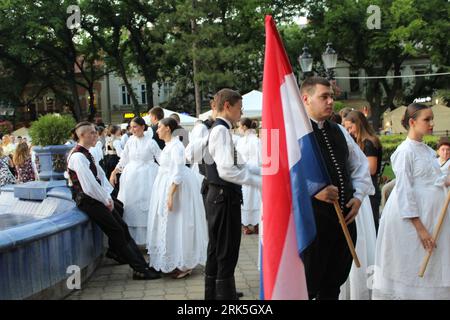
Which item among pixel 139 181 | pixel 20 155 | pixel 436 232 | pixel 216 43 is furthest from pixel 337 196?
pixel 216 43

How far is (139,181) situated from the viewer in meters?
9.39

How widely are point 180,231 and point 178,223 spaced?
0.35ft

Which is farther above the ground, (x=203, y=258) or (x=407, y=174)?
(x=407, y=174)

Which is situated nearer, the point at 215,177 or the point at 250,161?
the point at 215,177

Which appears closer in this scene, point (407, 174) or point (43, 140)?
point (407, 174)

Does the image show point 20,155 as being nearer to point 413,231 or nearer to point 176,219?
point 176,219

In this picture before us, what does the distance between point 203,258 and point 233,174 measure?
3.03m

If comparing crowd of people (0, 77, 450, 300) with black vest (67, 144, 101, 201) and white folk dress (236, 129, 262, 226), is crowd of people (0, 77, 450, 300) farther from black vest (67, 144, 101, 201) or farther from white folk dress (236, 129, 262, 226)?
white folk dress (236, 129, 262, 226)

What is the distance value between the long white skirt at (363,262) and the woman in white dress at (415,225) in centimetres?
32

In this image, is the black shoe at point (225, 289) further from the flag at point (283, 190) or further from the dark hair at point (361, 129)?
the dark hair at point (361, 129)

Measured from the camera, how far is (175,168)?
775 cm

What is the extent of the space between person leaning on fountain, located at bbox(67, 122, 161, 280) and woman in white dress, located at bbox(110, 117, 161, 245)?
151 cm
